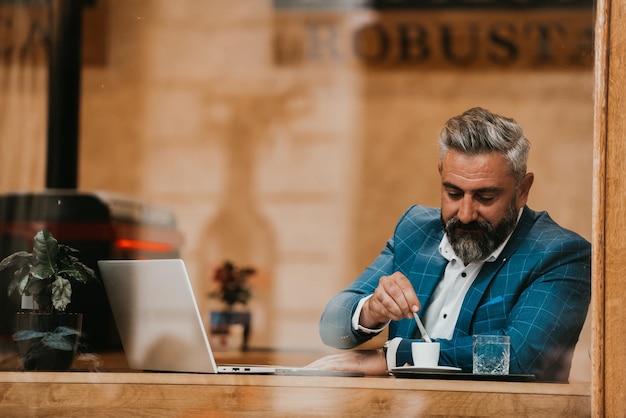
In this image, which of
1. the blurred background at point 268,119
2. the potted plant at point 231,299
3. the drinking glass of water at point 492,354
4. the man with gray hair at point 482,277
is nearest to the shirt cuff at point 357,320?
the man with gray hair at point 482,277

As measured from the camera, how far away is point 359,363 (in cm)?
243

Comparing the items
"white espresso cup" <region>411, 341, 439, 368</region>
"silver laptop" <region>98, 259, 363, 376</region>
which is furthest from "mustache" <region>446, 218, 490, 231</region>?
"silver laptop" <region>98, 259, 363, 376</region>

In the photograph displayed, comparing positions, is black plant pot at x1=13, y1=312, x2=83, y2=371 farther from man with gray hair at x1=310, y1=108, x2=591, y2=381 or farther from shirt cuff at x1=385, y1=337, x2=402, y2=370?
shirt cuff at x1=385, y1=337, x2=402, y2=370

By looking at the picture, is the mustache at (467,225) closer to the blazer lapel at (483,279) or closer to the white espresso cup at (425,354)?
the blazer lapel at (483,279)

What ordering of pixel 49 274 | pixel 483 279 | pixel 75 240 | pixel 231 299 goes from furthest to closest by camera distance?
pixel 231 299 → pixel 75 240 → pixel 49 274 → pixel 483 279

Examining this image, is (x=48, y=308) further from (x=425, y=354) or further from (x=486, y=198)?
(x=486, y=198)

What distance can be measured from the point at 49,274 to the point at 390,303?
816mm

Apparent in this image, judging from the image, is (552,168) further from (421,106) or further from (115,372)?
(421,106)

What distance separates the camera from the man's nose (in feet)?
7.97

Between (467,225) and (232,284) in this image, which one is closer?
(467,225)

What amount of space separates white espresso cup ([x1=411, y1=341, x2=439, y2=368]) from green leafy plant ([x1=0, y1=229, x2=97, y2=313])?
0.79m

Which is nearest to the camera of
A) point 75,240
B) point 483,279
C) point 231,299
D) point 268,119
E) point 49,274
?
point 483,279

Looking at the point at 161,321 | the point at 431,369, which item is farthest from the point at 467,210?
the point at 161,321

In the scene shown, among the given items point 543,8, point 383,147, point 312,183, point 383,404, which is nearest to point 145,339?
point 383,404
